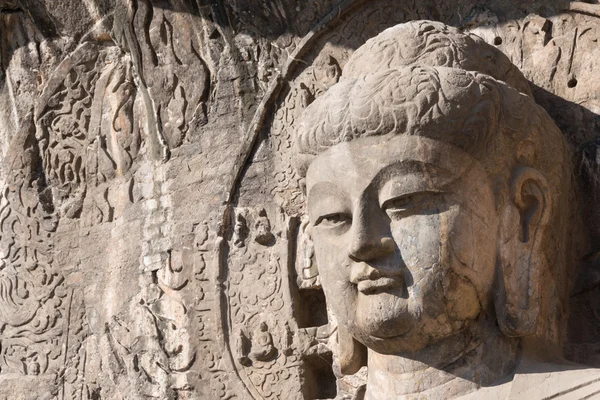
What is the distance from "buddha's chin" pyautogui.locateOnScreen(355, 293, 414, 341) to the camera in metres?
5.61

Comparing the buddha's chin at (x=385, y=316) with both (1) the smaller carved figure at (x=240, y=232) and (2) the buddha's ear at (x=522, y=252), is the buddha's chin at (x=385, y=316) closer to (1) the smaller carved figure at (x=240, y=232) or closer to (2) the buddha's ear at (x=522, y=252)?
(2) the buddha's ear at (x=522, y=252)

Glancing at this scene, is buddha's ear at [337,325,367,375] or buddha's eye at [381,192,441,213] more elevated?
buddha's eye at [381,192,441,213]

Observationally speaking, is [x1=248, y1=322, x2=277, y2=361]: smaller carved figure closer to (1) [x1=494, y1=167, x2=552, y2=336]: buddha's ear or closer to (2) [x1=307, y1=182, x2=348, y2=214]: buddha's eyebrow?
(2) [x1=307, y1=182, x2=348, y2=214]: buddha's eyebrow

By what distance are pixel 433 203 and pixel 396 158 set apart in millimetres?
234

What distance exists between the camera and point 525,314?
571 cm

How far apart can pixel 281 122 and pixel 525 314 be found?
6.12ft

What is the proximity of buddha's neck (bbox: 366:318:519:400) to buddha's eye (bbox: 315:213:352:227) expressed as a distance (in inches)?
23.1

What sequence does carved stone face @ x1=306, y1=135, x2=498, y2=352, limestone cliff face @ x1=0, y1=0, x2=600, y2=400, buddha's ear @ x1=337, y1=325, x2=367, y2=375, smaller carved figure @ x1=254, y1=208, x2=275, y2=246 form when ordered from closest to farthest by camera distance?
carved stone face @ x1=306, y1=135, x2=498, y2=352
buddha's ear @ x1=337, y1=325, x2=367, y2=375
limestone cliff face @ x1=0, y1=0, x2=600, y2=400
smaller carved figure @ x1=254, y1=208, x2=275, y2=246

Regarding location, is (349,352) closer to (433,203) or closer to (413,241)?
(413,241)

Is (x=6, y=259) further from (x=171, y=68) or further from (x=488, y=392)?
(x=488, y=392)

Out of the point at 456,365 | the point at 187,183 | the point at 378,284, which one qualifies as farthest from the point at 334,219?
the point at 187,183

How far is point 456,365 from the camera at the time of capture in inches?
225

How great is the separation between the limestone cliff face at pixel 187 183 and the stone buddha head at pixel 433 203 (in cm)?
46

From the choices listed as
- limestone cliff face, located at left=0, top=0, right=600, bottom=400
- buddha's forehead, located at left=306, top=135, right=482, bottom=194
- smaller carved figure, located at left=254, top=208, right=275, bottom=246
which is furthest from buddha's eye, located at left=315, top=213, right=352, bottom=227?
smaller carved figure, located at left=254, top=208, right=275, bottom=246
